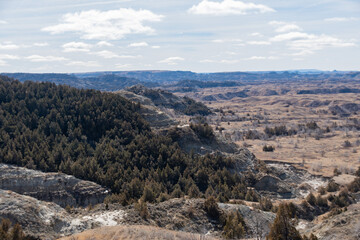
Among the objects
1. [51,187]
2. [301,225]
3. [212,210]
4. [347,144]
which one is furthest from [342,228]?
[347,144]

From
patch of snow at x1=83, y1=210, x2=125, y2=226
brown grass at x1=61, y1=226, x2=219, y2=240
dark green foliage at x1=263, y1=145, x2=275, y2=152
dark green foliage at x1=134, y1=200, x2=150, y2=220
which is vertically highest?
brown grass at x1=61, y1=226, x2=219, y2=240

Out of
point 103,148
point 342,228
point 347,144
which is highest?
point 103,148

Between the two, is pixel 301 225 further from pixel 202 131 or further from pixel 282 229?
pixel 202 131

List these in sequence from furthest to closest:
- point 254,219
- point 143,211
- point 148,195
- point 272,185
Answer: point 272,185 → point 148,195 → point 254,219 → point 143,211

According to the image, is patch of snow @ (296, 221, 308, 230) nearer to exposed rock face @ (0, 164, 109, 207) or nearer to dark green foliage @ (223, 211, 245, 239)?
dark green foliage @ (223, 211, 245, 239)

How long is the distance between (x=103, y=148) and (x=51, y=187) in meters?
12.3

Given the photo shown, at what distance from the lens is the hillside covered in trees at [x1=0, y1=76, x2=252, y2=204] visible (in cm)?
3541

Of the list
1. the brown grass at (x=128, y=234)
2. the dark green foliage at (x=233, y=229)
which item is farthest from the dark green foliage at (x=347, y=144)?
the brown grass at (x=128, y=234)

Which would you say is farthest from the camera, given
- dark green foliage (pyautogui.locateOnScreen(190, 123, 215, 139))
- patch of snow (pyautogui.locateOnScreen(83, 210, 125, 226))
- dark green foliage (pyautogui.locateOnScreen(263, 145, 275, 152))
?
dark green foliage (pyautogui.locateOnScreen(263, 145, 275, 152))

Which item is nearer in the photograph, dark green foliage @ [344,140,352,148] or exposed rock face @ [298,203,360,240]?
exposed rock face @ [298,203,360,240]

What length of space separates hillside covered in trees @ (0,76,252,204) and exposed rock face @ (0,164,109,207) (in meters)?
1.92

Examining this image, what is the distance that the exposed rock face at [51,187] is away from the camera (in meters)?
31.1

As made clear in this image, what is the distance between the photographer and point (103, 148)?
4359 cm

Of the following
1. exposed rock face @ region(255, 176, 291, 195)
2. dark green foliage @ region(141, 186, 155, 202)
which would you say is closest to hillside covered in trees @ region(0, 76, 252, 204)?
dark green foliage @ region(141, 186, 155, 202)
